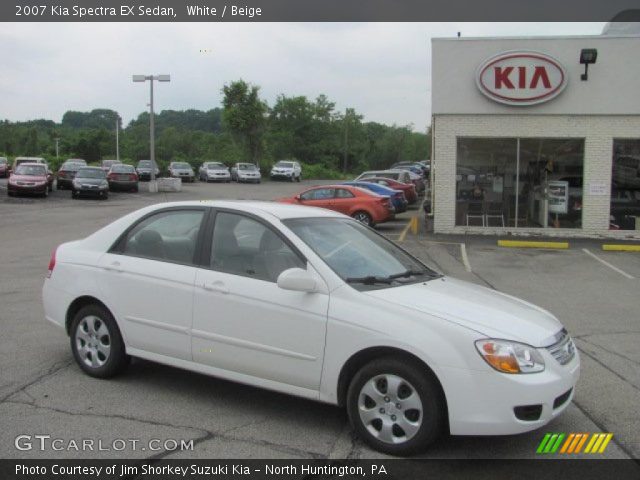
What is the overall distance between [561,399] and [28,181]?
1246 inches

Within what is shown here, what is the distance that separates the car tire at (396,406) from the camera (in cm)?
403

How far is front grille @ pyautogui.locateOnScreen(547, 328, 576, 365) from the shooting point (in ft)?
13.9

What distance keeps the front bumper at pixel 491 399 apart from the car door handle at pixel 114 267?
112 inches

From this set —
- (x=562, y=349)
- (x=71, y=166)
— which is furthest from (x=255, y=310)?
(x=71, y=166)

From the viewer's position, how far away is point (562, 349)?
4387mm

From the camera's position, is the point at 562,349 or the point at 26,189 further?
the point at 26,189

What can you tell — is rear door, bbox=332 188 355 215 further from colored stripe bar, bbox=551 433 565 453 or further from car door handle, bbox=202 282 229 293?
colored stripe bar, bbox=551 433 565 453

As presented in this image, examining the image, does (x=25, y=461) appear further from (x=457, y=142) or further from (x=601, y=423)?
(x=457, y=142)

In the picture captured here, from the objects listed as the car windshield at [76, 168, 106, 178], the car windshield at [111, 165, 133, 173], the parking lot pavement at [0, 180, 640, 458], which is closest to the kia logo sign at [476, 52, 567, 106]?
the parking lot pavement at [0, 180, 640, 458]

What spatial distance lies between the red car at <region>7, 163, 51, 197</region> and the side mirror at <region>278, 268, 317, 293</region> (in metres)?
30.5

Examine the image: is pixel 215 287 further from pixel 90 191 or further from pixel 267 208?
pixel 90 191

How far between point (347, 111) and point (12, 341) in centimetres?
8132

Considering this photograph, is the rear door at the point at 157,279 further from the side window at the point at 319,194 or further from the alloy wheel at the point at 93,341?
the side window at the point at 319,194

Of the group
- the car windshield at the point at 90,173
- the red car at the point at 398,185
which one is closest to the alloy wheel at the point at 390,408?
the red car at the point at 398,185
